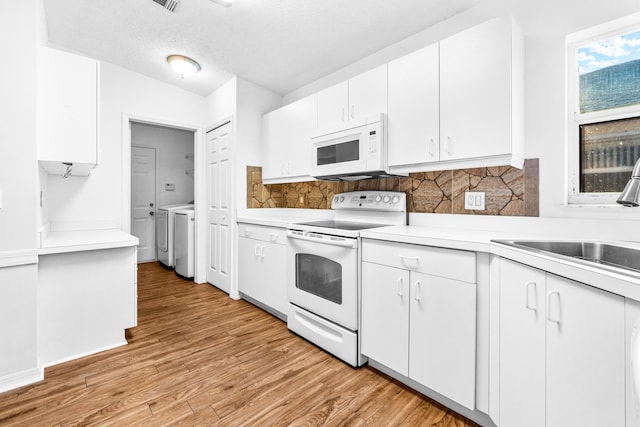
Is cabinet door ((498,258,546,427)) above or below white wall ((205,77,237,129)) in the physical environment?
below

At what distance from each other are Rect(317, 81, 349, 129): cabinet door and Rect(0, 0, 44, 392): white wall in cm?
193

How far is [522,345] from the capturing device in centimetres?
117

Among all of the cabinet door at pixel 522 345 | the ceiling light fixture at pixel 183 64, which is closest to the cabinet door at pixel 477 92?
the cabinet door at pixel 522 345

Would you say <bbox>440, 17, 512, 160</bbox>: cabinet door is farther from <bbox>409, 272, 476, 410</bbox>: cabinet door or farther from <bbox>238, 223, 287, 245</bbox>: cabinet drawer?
<bbox>238, 223, 287, 245</bbox>: cabinet drawer

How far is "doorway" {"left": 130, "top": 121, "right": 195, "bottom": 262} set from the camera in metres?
5.00

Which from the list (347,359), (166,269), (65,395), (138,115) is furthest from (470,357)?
(166,269)

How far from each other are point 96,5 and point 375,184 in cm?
270

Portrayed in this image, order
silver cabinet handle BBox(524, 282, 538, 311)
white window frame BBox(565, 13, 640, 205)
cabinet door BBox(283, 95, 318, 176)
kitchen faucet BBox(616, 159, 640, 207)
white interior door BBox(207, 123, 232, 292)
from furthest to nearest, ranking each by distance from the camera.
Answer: white interior door BBox(207, 123, 232, 292) < cabinet door BBox(283, 95, 318, 176) < white window frame BBox(565, 13, 640, 205) < silver cabinet handle BBox(524, 282, 538, 311) < kitchen faucet BBox(616, 159, 640, 207)

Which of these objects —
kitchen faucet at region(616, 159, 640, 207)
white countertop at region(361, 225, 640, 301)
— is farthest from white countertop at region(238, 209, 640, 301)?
kitchen faucet at region(616, 159, 640, 207)

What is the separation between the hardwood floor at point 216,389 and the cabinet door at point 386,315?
0.17 m

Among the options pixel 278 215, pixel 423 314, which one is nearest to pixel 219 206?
pixel 278 215

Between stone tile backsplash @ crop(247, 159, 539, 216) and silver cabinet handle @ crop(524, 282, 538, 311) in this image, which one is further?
stone tile backsplash @ crop(247, 159, 539, 216)

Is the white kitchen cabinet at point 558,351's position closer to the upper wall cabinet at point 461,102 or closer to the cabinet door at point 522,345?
the cabinet door at point 522,345

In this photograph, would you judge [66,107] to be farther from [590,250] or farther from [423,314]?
[590,250]
